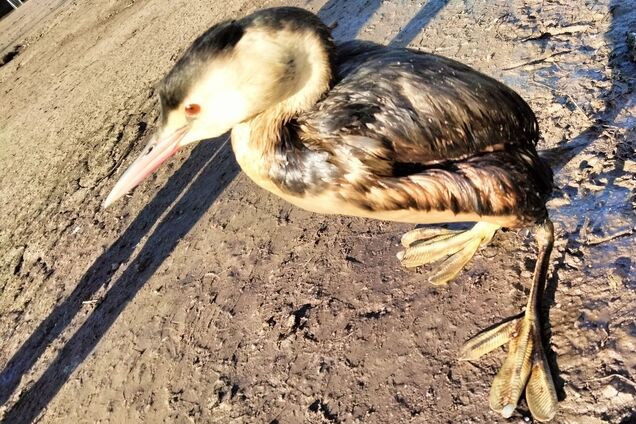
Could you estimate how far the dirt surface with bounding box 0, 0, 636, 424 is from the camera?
9.35ft

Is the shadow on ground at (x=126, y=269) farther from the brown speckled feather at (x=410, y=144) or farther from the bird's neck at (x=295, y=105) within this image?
the brown speckled feather at (x=410, y=144)

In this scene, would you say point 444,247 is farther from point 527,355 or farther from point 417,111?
point 417,111

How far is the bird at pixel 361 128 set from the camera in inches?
92.8

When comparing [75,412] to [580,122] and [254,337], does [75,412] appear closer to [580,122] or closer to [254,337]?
[254,337]

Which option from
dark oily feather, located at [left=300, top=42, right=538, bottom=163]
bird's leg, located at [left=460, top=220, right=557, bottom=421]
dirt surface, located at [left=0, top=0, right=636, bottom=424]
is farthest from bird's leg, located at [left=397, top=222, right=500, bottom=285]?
dark oily feather, located at [left=300, top=42, right=538, bottom=163]

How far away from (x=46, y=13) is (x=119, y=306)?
1018cm

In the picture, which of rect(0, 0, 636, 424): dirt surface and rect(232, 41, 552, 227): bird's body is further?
rect(0, 0, 636, 424): dirt surface

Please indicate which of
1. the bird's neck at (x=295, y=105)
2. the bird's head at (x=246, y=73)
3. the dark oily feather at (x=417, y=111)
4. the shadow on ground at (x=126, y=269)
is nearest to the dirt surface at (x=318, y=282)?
the shadow on ground at (x=126, y=269)

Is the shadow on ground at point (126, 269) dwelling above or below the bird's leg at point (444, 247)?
above

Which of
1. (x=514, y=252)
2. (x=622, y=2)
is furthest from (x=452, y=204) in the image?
(x=622, y=2)

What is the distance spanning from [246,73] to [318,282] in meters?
A: 1.70

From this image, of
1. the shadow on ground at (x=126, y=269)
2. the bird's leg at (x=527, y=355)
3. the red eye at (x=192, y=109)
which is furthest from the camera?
the shadow on ground at (x=126, y=269)

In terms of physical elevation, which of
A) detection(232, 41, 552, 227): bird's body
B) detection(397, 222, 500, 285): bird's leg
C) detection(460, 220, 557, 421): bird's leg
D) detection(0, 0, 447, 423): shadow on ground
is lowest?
detection(460, 220, 557, 421): bird's leg

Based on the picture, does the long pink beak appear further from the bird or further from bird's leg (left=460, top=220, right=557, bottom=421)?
bird's leg (left=460, top=220, right=557, bottom=421)
